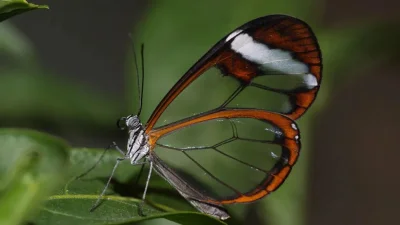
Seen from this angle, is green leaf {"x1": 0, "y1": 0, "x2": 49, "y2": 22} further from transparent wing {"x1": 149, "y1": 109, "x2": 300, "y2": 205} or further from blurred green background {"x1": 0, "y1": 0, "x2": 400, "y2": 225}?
transparent wing {"x1": 149, "y1": 109, "x2": 300, "y2": 205}

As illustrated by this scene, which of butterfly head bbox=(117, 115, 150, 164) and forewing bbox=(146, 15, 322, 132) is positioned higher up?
forewing bbox=(146, 15, 322, 132)

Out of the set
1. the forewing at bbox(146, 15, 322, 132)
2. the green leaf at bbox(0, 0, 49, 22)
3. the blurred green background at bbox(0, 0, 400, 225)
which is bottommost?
the blurred green background at bbox(0, 0, 400, 225)

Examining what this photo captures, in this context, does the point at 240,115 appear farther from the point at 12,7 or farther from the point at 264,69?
the point at 12,7

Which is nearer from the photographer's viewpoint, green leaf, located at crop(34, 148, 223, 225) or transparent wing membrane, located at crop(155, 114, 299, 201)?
green leaf, located at crop(34, 148, 223, 225)

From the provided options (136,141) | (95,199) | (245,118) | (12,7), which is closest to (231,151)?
(245,118)

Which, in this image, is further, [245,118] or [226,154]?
[226,154]

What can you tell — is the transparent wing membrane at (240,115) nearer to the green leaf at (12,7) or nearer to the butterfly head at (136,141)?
the butterfly head at (136,141)

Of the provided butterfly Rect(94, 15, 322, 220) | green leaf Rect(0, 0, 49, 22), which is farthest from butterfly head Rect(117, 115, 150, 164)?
green leaf Rect(0, 0, 49, 22)

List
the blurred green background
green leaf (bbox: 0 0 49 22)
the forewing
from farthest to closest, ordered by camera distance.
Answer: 1. the blurred green background
2. the forewing
3. green leaf (bbox: 0 0 49 22)
